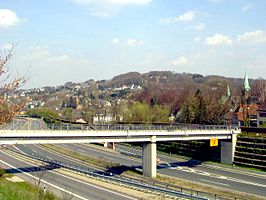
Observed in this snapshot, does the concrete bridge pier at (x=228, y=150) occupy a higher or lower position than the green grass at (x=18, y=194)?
lower

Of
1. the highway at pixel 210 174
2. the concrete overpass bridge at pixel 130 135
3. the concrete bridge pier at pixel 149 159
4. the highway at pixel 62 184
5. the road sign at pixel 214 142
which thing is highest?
the concrete overpass bridge at pixel 130 135

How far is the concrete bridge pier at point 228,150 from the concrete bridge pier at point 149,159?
15.1 metres

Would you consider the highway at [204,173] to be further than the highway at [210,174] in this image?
Yes

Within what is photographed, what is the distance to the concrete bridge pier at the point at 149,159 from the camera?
2019 inches

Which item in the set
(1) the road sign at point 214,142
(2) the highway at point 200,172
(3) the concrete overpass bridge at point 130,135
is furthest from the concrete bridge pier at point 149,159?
(1) the road sign at point 214,142

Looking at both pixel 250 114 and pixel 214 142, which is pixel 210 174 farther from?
pixel 250 114

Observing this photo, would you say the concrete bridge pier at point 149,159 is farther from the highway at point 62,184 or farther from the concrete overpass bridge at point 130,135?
the highway at point 62,184

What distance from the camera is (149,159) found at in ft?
170

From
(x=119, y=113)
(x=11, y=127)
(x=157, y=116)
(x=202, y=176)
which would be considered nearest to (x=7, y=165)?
(x=11, y=127)

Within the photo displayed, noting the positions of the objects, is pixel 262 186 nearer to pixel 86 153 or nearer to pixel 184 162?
pixel 184 162

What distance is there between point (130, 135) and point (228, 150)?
18957 mm

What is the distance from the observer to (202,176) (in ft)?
171

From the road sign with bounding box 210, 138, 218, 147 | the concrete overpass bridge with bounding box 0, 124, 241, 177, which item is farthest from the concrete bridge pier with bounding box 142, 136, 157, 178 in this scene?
the road sign with bounding box 210, 138, 218, 147

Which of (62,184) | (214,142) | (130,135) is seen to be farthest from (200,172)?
(62,184)
